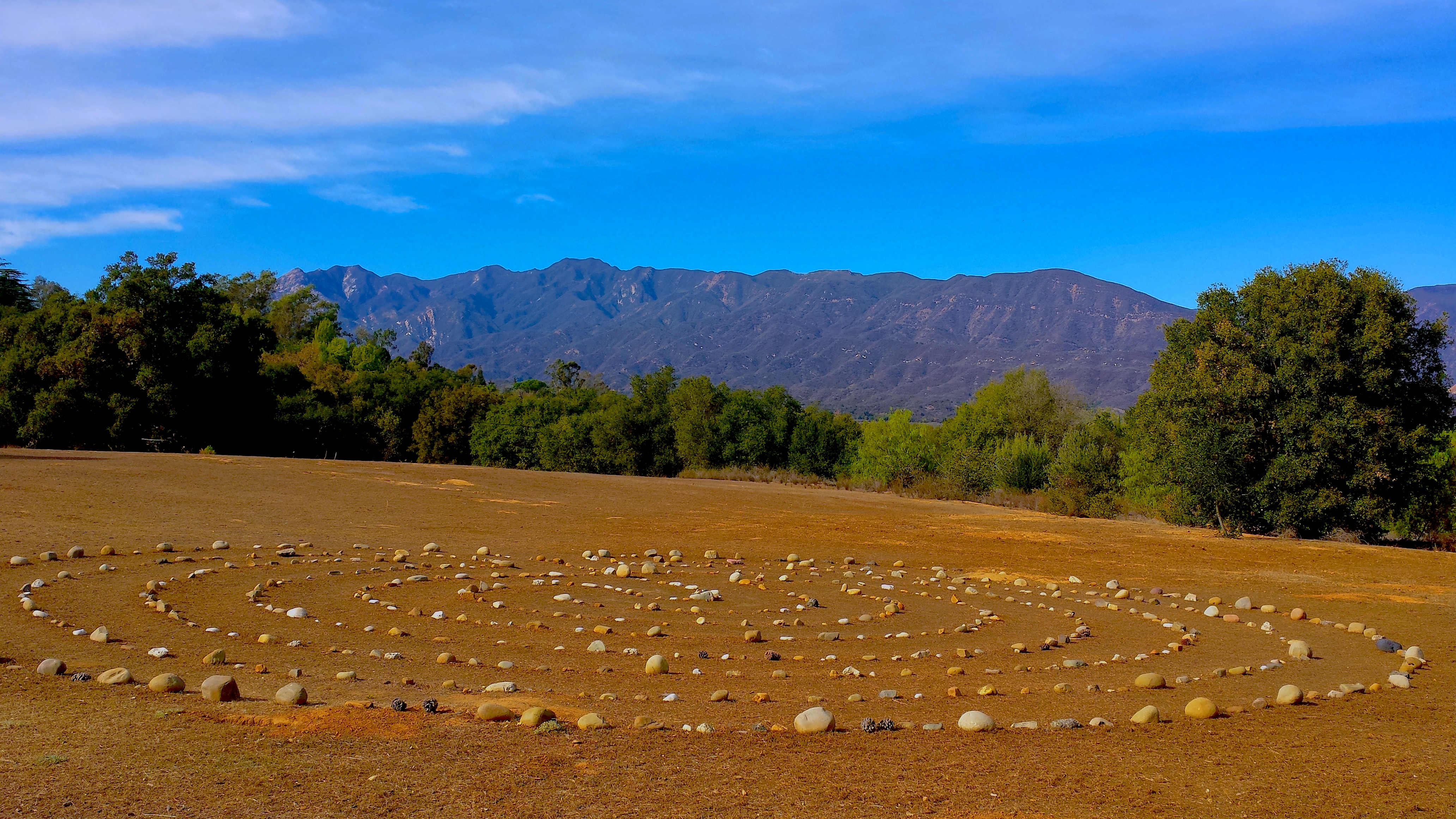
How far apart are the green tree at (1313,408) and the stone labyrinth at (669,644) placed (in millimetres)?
8153

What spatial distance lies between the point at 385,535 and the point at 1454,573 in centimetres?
1931

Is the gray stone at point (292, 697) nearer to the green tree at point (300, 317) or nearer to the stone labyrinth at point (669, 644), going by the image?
the stone labyrinth at point (669, 644)

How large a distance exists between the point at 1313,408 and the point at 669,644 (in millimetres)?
17346

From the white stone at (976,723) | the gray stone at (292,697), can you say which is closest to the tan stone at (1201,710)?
the white stone at (976,723)

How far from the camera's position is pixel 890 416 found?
165ft

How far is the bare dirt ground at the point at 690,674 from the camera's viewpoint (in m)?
4.88

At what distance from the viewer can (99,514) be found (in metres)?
17.2

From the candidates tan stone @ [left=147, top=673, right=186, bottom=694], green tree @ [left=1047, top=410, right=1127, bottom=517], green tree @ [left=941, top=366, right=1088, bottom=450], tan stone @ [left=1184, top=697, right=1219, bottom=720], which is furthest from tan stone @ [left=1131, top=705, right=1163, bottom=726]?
green tree @ [left=941, top=366, right=1088, bottom=450]

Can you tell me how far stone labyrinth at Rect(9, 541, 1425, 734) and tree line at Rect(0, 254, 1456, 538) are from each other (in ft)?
28.8

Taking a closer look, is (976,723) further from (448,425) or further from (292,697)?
(448,425)

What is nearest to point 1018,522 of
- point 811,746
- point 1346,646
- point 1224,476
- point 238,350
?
point 1224,476

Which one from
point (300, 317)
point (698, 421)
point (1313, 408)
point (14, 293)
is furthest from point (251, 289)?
point (1313, 408)

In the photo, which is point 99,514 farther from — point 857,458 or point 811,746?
point 857,458

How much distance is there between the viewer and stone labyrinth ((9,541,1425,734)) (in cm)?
668
